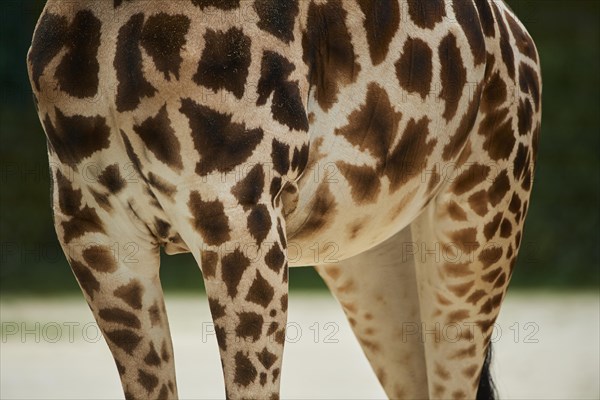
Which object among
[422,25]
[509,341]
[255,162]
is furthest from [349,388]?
[255,162]

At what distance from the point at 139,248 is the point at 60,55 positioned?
14.7 inches

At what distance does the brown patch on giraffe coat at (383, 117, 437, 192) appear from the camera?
6.75ft

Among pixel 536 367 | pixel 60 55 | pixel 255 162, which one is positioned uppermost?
pixel 60 55

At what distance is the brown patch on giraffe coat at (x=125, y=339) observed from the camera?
1.88 metres

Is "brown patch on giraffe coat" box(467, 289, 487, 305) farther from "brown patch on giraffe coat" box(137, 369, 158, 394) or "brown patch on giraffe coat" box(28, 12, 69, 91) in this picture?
"brown patch on giraffe coat" box(28, 12, 69, 91)

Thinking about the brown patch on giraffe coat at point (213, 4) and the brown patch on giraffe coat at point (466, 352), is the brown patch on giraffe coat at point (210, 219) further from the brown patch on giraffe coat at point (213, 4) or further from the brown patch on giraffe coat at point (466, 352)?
the brown patch on giraffe coat at point (466, 352)

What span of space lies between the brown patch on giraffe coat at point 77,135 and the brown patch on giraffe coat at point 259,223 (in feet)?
0.98

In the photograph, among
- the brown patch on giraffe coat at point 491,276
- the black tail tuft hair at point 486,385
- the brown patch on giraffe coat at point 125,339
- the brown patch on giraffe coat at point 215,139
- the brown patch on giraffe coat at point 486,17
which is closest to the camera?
the brown patch on giraffe coat at point 215,139

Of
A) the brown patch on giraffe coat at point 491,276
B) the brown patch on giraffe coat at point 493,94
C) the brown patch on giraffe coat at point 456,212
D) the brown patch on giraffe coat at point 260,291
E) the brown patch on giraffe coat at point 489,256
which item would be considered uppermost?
the brown patch on giraffe coat at point 493,94

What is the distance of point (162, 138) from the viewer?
1.70 m

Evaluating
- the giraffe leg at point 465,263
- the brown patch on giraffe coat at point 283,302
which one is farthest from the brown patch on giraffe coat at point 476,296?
the brown patch on giraffe coat at point 283,302

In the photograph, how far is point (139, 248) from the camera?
1.85 m

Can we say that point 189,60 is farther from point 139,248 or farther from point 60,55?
point 139,248

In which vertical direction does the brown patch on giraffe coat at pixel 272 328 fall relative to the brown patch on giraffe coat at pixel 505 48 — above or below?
below
